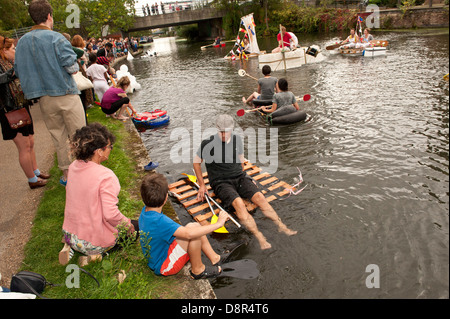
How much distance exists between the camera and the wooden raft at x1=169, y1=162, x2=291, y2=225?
209 inches

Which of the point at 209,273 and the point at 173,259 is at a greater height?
the point at 173,259

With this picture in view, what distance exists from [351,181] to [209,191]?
2642mm

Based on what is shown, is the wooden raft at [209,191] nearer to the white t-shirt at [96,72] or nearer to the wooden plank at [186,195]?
the wooden plank at [186,195]

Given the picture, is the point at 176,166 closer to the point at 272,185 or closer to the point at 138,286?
the point at 272,185

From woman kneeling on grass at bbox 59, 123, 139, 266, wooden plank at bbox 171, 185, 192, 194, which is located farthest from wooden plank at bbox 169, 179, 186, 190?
woman kneeling on grass at bbox 59, 123, 139, 266

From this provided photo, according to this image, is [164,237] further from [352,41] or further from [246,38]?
[246,38]

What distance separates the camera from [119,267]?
12.3 ft

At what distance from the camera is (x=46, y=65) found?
4715 mm

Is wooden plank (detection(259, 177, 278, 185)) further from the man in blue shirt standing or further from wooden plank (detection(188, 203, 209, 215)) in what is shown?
the man in blue shirt standing

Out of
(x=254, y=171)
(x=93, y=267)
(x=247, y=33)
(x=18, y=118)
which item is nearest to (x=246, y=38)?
(x=247, y=33)

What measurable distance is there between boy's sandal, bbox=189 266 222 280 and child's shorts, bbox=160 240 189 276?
0.23m
